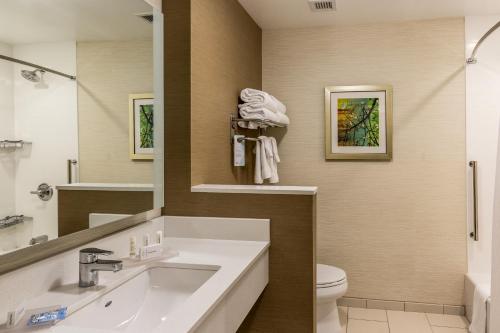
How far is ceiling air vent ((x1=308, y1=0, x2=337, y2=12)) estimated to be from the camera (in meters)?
2.94

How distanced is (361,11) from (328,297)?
2106 millimetres

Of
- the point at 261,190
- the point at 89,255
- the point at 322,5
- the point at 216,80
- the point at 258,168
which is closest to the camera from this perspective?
the point at 89,255

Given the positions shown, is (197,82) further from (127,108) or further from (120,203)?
(120,203)

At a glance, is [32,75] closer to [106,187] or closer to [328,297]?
[106,187]

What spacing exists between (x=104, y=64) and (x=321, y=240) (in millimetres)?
Result: 2520

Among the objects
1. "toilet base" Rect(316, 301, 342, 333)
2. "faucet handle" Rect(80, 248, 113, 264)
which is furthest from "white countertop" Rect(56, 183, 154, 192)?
"toilet base" Rect(316, 301, 342, 333)

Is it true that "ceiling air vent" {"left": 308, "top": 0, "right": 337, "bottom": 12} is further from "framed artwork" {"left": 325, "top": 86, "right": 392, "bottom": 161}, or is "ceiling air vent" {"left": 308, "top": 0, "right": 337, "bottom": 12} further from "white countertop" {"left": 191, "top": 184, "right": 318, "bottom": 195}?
"white countertop" {"left": 191, "top": 184, "right": 318, "bottom": 195}

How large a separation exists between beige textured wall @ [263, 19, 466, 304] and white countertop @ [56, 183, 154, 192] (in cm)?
191

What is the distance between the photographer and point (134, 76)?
1.88 meters

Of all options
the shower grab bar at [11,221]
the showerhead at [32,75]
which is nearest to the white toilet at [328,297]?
the shower grab bar at [11,221]

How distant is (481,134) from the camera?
3.35 meters

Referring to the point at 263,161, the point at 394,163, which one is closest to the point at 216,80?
the point at 263,161

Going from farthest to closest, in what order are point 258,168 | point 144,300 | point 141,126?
point 258,168
point 141,126
point 144,300

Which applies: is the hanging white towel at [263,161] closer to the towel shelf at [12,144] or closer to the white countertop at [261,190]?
the white countertop at [261,190]
